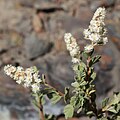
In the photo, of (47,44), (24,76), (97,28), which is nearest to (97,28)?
(97,28)

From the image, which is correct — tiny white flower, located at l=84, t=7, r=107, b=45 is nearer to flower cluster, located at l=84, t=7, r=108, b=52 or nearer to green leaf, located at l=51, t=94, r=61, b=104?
flower cluster, located at l=84, t=7, r=108, b=52

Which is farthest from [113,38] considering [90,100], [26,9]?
[90,100]

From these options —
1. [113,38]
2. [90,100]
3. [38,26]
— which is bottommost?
[90,100]

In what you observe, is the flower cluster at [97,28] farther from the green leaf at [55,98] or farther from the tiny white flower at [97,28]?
the green leaf at [55,98]

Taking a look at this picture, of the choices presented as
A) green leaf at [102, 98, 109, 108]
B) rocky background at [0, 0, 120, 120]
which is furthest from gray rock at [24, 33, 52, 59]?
green leaf at [102, 98, 109, 108]

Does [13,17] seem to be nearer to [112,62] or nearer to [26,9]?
[26,9]

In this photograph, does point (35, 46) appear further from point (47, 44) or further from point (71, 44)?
point (71, 44)
